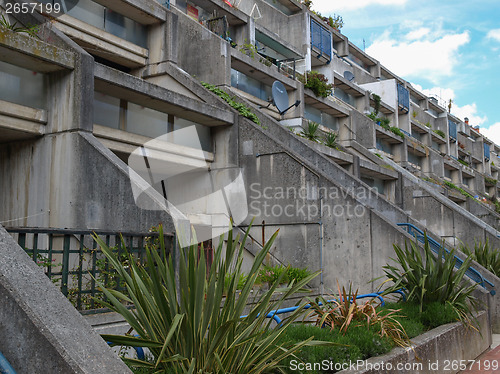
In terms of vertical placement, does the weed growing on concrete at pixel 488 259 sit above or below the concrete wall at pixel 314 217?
below

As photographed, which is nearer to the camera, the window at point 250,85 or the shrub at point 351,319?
the shrub at point 351,319

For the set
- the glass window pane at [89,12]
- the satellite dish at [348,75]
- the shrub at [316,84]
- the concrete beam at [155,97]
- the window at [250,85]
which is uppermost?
the satellite dish at [348,75]

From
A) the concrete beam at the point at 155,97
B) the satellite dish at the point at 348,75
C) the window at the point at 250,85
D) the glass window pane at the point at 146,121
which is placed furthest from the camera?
the satellite dish at the point at 348,75

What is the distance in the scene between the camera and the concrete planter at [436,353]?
4955 mm

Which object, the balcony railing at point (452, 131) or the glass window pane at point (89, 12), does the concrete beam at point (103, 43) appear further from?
the balcony railing at point (452, 131)

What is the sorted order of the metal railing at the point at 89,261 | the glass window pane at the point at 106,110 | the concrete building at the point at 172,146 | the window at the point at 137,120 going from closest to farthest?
the metal railing at the point at 89,261
the concrete building at the point at 172,146
the glass window pane at the point at 106,110
the window at the point at 137,120

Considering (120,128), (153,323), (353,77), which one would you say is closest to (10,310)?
(153,323)

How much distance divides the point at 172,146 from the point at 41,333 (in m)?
10.5

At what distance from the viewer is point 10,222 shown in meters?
10.4

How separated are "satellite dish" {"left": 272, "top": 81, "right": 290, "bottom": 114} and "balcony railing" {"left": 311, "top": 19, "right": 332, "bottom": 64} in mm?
12164

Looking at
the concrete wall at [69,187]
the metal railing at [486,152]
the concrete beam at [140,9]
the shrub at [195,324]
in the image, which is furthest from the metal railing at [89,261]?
the metal railing at [486,152]

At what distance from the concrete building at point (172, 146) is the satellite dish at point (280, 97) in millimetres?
1015

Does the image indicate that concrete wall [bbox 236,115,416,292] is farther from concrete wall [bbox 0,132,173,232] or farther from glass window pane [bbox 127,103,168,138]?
concrete wall [bbox 0,132,173,232]

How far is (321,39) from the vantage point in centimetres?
3284
